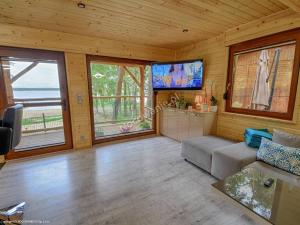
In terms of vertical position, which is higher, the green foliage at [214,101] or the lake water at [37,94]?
the lake water at [37,94]

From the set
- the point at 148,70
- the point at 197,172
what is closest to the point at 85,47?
the point at 148,70

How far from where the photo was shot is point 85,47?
126 inches

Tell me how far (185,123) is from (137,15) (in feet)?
7.64

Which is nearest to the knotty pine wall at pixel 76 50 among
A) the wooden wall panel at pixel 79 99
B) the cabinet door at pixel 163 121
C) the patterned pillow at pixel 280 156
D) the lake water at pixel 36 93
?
the wooden wall panel at pixel 79 99

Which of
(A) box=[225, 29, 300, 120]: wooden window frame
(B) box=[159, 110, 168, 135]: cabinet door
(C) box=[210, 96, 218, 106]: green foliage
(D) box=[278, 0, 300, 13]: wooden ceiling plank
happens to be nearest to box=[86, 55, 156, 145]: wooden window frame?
(B) box=[159, 110, 168, 135]: cabinet door

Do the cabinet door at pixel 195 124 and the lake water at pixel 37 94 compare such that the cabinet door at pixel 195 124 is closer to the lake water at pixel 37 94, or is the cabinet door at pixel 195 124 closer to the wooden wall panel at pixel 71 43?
the wooden wall panel at pixel 71 43

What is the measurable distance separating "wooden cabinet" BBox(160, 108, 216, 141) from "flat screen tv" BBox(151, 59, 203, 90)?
59 cm

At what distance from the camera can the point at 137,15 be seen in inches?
91.5

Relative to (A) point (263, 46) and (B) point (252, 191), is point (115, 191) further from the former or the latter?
(A) point (263, 46)

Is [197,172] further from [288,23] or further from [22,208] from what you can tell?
[288,23]

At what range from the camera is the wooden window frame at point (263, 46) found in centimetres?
219

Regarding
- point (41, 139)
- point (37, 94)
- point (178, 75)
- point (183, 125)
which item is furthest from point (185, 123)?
point (41, 139)

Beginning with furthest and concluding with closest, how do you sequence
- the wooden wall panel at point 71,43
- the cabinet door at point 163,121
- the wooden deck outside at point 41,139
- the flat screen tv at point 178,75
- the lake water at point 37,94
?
1. the cabinet door at point 163,121
2. the flat screen tv at point 178,75
3. the wooden deck outside at point 41,139
4. the lake water at point 37,94
5. the wooden wall panel at point 71,43

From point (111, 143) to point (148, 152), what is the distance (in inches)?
40.6
